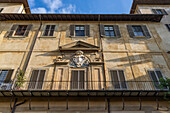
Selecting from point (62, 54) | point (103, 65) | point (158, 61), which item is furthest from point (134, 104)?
point (62, 54)

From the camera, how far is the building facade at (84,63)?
941 cm

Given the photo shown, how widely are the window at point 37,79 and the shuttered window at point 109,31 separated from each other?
22.1 feet

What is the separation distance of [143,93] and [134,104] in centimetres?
95

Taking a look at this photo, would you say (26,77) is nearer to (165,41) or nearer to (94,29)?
(94,29)

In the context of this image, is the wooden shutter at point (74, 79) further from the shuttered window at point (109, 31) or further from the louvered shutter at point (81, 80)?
the shuttered window at point (109, 31)

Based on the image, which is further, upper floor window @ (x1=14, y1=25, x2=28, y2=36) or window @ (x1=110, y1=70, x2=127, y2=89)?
upper floor window @ (x1=14, y1=25, x2=28, y2=36)

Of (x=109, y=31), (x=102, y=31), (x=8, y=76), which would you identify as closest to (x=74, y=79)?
(x=8, y=76)

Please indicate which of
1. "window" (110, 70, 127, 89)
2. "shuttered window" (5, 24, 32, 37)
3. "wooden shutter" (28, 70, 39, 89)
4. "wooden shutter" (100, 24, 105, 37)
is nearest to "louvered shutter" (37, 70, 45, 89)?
"wooden shutter" (28, 70, 39, 89)

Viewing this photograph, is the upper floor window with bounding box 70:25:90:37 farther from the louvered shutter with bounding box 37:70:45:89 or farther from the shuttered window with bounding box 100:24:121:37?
the louvered shutter with bounding box 37:70:45:89

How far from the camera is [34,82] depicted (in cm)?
1064

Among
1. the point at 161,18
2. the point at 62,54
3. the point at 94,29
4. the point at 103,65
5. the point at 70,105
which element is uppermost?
the point at 161,18

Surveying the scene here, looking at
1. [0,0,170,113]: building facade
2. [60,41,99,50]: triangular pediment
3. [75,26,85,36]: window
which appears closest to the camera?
[0,0,170,113]: building facade

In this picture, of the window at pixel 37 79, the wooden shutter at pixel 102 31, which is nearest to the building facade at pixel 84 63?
the window at pixel 37 79

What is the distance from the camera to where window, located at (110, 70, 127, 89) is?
34.6 feet
